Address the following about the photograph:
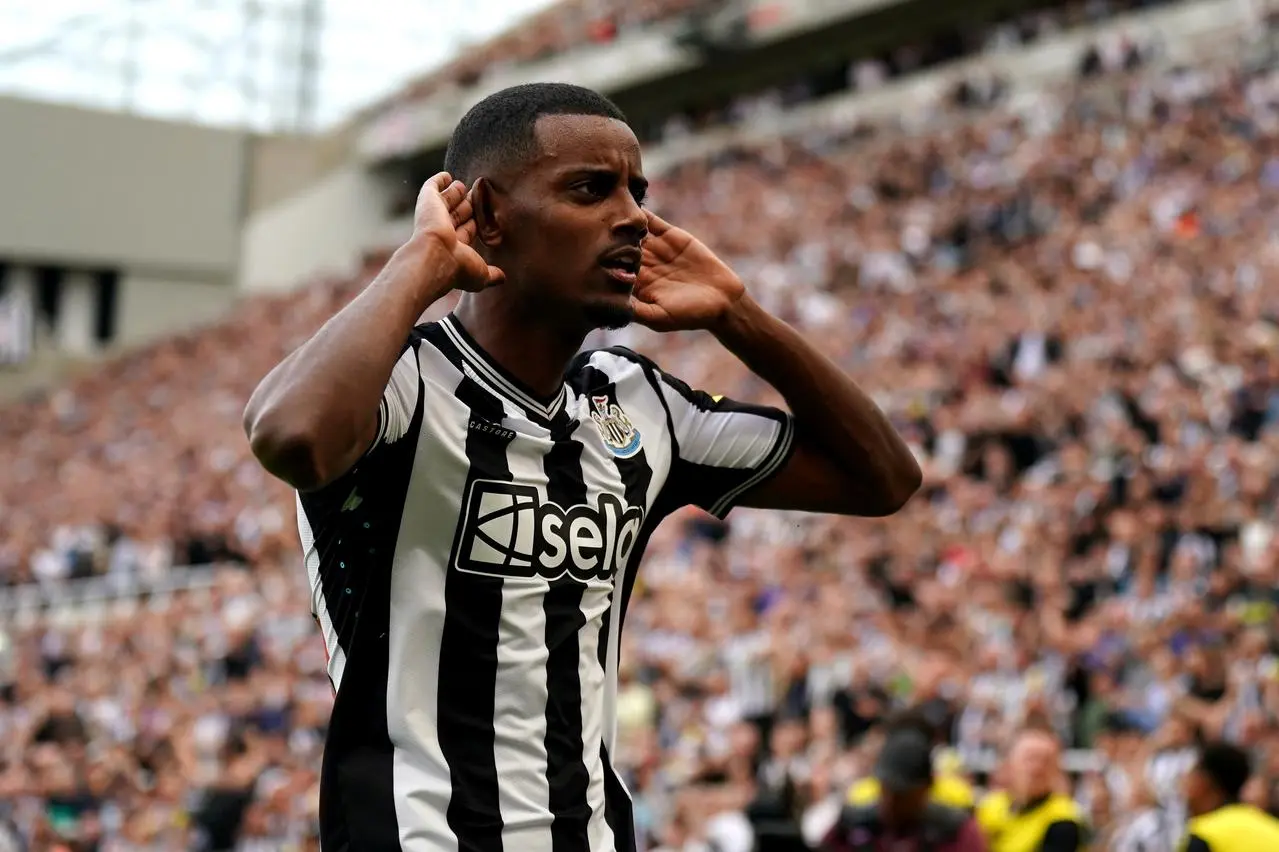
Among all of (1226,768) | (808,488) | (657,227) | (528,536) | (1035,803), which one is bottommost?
(1035,803)

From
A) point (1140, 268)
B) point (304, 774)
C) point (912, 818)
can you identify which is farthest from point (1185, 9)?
point (912, 818)

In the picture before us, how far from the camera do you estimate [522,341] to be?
Answer: 2.94 meters

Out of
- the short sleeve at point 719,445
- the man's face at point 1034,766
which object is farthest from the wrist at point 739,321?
the man's face at point 1034,766

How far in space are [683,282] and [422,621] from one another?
0.82m

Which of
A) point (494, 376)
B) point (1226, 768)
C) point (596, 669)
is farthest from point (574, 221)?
point (1226, 768)

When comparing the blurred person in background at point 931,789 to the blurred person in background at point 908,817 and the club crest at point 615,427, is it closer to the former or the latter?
the blurred person in background at point 908,817

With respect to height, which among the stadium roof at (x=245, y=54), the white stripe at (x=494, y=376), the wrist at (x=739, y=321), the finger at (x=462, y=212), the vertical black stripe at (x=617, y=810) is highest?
the stadium roof at (x=245, y=54)

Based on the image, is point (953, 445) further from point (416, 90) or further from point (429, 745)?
point (416, 90)

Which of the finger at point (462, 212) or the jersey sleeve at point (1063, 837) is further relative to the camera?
the jersey sleeve at point (1063, 837)

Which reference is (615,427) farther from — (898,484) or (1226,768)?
(1226,768)

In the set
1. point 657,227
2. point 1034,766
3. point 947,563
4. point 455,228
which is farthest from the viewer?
point 947,563

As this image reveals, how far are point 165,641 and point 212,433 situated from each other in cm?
808

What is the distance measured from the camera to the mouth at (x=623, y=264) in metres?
2.85

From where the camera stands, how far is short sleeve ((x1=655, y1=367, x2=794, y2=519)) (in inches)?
127
